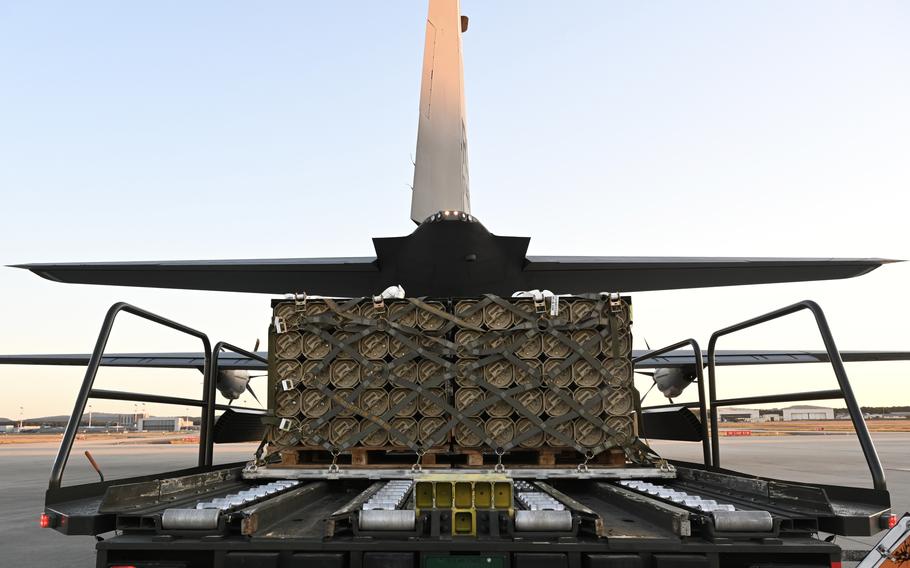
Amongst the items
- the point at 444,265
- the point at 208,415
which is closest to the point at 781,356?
the point at 444,265

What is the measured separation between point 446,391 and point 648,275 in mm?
4392

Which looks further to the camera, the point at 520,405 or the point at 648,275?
the point at 648,275

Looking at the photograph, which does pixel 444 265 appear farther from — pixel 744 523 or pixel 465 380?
pixel 744 523

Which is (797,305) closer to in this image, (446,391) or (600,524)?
(600,524)

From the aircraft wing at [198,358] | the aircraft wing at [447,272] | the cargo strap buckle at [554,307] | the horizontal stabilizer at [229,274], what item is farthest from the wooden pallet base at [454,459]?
the aircraft wing at [198,358]

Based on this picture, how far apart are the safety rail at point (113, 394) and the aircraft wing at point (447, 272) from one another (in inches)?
104

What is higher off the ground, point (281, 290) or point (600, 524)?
point (281, 290)

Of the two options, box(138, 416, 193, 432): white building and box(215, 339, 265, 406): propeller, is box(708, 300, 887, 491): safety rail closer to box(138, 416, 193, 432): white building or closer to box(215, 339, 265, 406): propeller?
box(215, 339, 265, 406): propeller

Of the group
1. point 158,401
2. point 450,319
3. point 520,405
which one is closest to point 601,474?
point 520,405

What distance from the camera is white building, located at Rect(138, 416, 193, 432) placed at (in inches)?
4227

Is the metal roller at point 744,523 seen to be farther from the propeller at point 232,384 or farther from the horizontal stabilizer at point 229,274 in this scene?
the propeller at point 232,384

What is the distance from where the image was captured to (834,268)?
7184 mm

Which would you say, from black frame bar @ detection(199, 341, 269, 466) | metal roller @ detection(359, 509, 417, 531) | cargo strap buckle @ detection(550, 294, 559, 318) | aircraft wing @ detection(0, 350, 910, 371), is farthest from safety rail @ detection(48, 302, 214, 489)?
aircraft wing @ detection(0, 350, 910, 371)

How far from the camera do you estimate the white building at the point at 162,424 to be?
107375mm
